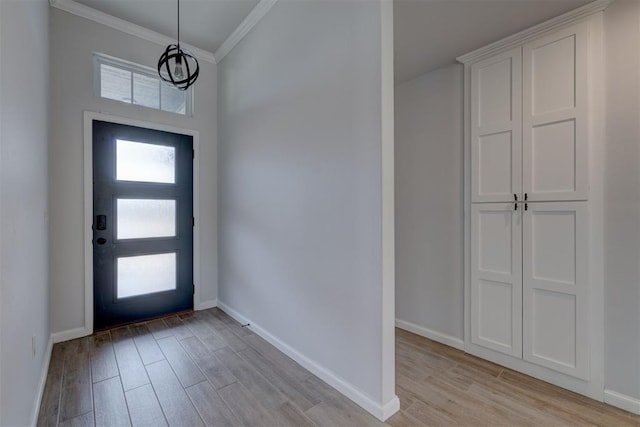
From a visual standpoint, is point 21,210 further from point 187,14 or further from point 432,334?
point 432,334

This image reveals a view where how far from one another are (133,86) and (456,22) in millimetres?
3246

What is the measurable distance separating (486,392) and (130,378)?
2.58 metres

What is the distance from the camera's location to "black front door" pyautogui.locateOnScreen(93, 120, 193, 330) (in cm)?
290

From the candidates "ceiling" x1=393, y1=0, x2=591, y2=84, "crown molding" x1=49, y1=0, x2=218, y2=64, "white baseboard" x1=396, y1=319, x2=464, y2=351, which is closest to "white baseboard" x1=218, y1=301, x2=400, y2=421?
"white baseboard" x1=396, y1=319, x2=464, y2=351

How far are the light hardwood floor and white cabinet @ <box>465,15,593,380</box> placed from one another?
0.32 meters

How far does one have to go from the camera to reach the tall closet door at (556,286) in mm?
1996

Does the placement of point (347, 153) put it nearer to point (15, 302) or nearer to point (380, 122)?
point (380, 122)

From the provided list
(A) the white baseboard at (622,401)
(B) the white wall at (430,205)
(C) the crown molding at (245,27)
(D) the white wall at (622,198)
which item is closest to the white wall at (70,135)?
(C) the crown molding at (245,27)

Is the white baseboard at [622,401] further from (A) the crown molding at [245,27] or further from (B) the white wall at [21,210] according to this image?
(A) the crown molding at [245,27]

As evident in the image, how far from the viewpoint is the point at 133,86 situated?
10.2 ft

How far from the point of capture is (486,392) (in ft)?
6.52

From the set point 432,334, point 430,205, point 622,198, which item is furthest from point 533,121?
point 432,334

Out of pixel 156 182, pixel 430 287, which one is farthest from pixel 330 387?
pixel 156 182

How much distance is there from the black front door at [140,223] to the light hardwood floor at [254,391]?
539 mm
